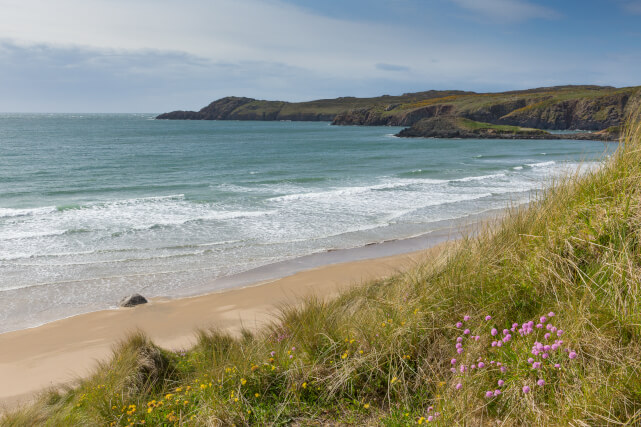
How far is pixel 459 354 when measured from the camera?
375 cm

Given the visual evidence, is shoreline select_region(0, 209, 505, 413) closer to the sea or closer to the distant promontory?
the sea

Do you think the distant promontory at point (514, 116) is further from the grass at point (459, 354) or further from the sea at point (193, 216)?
the grass at point (459, 354)

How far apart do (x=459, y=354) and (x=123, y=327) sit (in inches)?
275

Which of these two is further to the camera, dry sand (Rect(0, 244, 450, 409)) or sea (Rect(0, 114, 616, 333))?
Answer: sea (Rect(0, 114, 616, 333))

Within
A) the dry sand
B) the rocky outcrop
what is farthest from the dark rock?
the rocky outcrop

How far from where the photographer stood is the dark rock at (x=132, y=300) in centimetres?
956

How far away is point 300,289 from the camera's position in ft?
33.8

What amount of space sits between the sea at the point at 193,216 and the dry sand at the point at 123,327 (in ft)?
2.44

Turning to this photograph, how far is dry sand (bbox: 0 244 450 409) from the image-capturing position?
22.6 ft

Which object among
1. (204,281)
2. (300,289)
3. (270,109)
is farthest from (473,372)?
(270,109)

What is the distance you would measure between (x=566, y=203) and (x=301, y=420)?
12.2ft

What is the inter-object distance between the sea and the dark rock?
374 millimetres

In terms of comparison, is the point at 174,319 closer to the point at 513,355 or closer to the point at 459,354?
the point at 459,354

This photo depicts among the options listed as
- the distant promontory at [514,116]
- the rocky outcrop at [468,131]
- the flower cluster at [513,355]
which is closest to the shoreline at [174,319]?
the flower cluster at [513,355]
